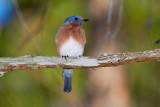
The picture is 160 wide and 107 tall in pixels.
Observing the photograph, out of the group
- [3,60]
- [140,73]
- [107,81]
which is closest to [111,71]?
[107,81]

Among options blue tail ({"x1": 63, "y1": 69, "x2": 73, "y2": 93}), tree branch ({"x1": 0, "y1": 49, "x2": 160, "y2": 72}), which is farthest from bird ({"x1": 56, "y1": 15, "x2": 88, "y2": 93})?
tree branch ({"x1": 0, "y1": 49, "x2": 160, "y2": 72})

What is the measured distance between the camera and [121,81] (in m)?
7.97

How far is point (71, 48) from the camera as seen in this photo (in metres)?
6.49

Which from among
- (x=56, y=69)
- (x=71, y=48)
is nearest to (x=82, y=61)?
(x=71, y=48)

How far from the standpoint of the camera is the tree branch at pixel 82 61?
5.06 m

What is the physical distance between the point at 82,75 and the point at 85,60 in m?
4.71

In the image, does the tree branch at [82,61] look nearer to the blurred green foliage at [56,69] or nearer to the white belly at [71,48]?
the white belly at [71,48]

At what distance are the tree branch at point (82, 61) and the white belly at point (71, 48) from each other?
1.19 meters

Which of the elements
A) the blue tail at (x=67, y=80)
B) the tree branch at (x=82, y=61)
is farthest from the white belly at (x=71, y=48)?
the tree branch at (x=82, y=61)

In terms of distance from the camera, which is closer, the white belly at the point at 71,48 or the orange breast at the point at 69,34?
the white belly at the point at 71,48

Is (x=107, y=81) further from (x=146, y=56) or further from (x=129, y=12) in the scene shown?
(x=146, y=56)

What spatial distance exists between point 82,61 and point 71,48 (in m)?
1.31

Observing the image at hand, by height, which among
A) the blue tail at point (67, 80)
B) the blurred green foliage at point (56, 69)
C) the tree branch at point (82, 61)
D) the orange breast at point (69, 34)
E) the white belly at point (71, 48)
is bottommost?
the tree branch at point (82, 61)

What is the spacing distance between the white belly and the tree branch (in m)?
1.19
